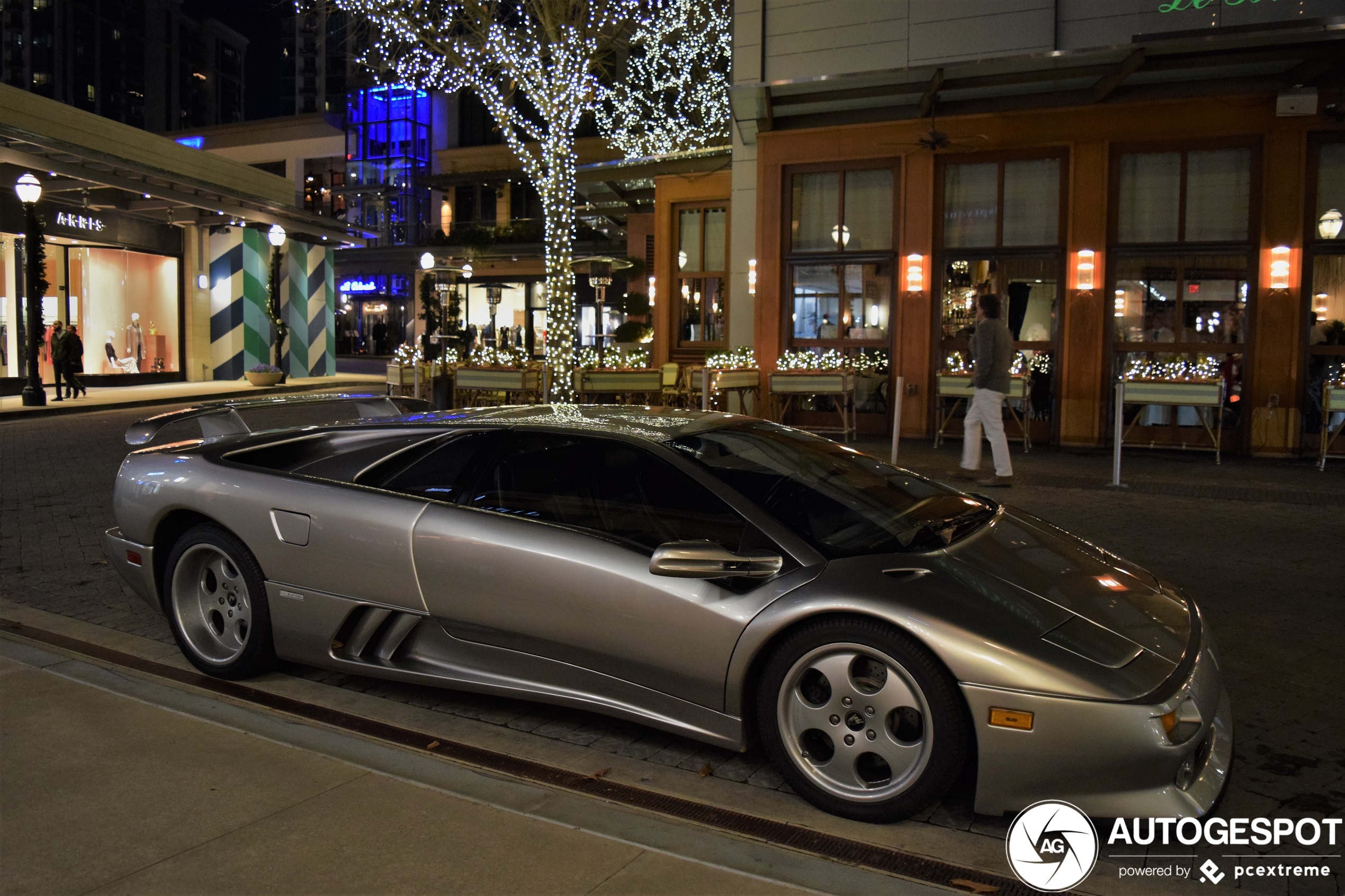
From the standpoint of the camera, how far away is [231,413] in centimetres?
543

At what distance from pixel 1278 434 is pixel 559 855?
13.2m

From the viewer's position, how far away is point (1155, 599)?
Answer: 3738 mm

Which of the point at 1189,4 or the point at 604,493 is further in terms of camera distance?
the point at 1189,4

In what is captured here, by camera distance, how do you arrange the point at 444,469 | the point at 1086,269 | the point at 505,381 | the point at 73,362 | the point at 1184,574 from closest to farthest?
the point at 444,469, the point at 1184,574, the point at 1086,269, the point at 505,381, the point at 73,362

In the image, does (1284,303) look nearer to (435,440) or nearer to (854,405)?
(854,405)

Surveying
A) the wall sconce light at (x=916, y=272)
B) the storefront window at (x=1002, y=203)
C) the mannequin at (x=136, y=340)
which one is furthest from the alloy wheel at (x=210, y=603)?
the mannequin at (x=136, y=340)

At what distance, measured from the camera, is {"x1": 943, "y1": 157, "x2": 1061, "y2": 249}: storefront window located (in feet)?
47.4

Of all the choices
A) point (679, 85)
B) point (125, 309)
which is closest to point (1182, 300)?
point (679, 85)

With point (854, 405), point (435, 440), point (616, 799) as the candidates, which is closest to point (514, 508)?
point (435, 440)

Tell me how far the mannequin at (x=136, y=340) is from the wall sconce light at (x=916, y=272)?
2184 cm

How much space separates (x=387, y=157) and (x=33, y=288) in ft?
145

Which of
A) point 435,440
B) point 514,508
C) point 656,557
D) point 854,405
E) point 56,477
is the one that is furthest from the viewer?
point 854,405

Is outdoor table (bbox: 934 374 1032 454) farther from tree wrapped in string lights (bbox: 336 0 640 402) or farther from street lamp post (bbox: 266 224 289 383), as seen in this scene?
street lamp post (bbox: 266 224 289 383)

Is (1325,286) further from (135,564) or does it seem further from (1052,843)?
(135,564)
